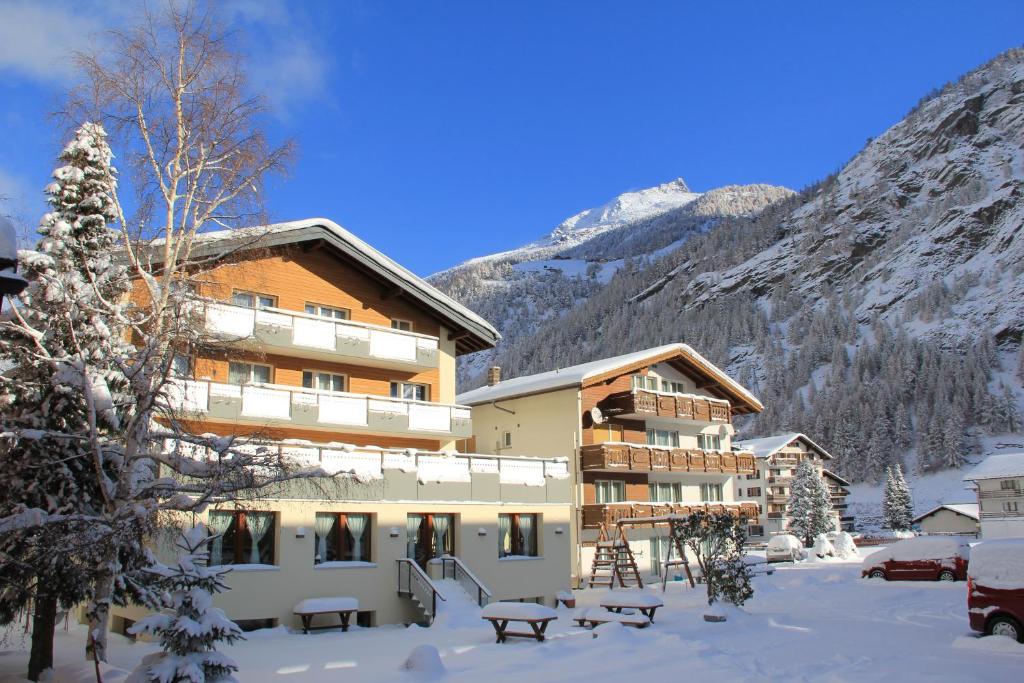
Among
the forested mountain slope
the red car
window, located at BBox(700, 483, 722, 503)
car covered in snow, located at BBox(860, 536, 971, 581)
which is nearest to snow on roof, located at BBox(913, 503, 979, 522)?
the forested mountain slope

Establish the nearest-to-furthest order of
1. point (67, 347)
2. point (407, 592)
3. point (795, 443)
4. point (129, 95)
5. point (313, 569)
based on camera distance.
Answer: point (67, 347)
point (129, 95)
point (313, 569)
point (407, 592)
point (795, 443)

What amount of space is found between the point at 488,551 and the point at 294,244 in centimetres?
1163

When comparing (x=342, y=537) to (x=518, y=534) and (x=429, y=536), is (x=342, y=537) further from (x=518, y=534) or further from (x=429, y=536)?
(x=518, y=534)

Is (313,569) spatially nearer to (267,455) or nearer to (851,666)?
(267,455)

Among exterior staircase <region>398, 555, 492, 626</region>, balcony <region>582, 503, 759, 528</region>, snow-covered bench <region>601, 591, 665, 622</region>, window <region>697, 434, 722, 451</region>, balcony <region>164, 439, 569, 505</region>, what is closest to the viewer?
snow-covered bench <region>601, 591, 665, 622</region>

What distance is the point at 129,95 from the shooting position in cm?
1581

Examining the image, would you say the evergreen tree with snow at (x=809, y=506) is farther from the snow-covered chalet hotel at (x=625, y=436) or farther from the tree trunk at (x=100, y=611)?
the tree trunk at (x=100, y=611)

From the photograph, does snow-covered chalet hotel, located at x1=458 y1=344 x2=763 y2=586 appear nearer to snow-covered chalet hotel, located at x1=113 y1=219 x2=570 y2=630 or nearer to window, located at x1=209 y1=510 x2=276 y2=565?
snow-covered chalet hotel, located at x1=113 y1=219 x2=570 y2=630

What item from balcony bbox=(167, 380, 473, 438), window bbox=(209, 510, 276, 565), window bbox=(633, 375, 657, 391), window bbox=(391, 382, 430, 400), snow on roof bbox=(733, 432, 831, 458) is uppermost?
window bbox=(633, 375, 657, 391)

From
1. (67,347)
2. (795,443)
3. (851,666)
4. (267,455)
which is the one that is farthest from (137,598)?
(795,443)

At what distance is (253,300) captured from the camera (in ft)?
84.1

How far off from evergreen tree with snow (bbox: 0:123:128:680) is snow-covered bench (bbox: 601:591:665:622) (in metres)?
12.5

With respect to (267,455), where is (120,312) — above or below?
above

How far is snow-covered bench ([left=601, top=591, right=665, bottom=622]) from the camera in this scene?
2050cm
